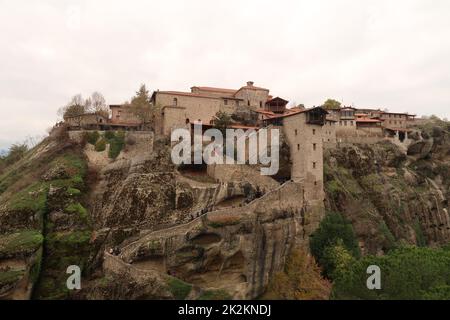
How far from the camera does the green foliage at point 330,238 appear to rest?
41.2m

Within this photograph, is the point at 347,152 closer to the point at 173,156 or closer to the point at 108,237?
the point at 173,156

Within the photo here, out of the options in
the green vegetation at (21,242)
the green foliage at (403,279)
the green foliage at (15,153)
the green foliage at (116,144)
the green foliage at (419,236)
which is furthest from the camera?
the green foliage at (15,153)

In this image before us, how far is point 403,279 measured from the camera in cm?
2850

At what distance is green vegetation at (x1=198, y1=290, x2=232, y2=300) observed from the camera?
3129 centimetres

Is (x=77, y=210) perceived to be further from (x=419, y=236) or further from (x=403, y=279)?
(x=419, y=236)

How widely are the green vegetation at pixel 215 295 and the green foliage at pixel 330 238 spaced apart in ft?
41.0

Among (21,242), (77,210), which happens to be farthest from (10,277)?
(77,210)

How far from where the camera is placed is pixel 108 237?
3909 centimetres

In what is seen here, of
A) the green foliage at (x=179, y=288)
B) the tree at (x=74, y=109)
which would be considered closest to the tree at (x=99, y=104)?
the tree at (x=74, y=109)

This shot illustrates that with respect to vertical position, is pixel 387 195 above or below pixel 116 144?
below

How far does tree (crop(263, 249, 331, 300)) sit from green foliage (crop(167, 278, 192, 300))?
832 cm

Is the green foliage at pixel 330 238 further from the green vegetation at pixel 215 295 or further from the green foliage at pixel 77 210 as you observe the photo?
the green foliage at pixel 77 210

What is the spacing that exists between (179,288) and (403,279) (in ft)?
53.7

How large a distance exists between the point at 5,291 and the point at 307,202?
29.3 meters
